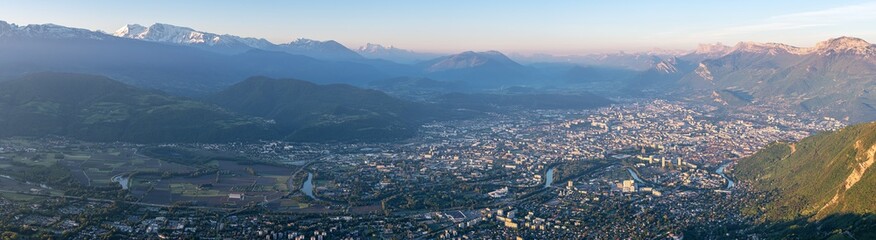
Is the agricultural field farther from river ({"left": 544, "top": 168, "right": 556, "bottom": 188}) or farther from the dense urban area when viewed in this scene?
river ({"left": 544, "top": 168, "right": 556, "bottom": 188})

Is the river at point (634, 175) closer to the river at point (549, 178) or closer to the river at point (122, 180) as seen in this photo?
the river at point (549, 178)

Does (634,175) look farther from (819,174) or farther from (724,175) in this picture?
(819,174)

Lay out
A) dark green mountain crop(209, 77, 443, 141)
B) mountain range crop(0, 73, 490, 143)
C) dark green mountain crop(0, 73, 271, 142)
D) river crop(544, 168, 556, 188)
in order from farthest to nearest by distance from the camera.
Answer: dark green mountain crop(209, 77, 443, 141) < mountain range crop(0, 73, 490, 143) < dark green mountain crop(0, 73, 271, 142) < river crop(544, 168, 556, 188)

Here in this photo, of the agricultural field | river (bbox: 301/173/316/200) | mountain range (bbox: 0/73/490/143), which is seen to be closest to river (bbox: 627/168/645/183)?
river (bbox: 301/173/316/200)

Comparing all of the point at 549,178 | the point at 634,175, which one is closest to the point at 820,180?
the point at 634,175

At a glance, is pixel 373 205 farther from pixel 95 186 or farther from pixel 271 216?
pixel 95 186

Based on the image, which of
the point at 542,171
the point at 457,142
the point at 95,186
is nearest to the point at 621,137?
the point at 457,142

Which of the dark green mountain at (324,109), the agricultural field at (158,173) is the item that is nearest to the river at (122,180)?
the agricultural field at (158,173)
